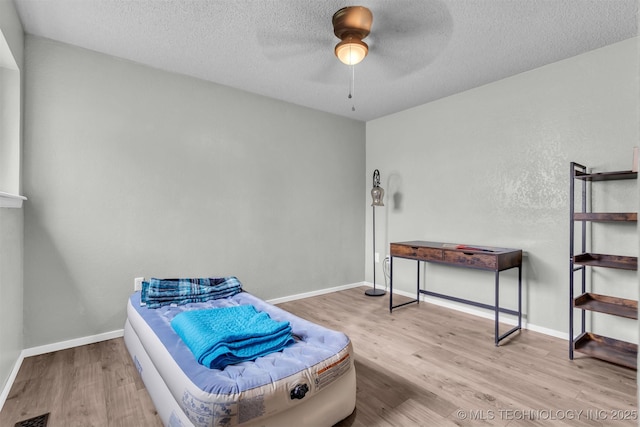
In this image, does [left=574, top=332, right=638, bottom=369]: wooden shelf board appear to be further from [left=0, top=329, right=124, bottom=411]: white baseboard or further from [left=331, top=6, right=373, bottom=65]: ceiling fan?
[left=0, top=329, right=124, bottom=411]: white baseboard

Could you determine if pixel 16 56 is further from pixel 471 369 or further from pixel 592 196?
pixel 592 196

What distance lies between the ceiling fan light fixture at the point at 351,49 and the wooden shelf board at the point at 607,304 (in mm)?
2305

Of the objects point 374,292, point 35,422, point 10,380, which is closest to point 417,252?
point 374,292

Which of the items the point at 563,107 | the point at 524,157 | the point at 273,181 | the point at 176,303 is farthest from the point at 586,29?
the point at 176,303

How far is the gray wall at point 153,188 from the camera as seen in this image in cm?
241

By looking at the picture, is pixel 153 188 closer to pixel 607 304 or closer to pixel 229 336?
pixel 229 336

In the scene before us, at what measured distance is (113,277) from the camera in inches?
105

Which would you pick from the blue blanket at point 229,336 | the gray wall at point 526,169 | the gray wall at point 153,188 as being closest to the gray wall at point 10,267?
the gray wall at point 153,188

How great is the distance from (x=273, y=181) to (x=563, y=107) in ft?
9.06

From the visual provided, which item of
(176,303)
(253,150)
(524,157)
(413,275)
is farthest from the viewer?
(413,275)

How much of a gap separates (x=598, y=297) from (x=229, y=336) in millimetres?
2640

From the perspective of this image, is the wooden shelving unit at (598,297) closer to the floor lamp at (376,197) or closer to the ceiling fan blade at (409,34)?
the ceiling fan blade at (409,34)

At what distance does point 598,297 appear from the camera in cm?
239

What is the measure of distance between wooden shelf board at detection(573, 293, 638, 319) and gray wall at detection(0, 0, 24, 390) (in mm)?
3614
